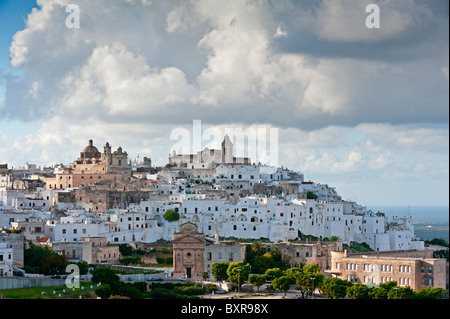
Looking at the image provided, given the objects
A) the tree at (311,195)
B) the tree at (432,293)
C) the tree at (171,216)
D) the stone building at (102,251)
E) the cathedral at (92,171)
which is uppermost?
the cathedral at (92,171)

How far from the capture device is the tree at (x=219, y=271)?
144 feet

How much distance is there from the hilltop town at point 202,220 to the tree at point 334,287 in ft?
9.90

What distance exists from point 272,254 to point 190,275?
14.0 ft

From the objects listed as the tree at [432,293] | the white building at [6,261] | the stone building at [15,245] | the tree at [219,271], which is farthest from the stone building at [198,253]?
the tree at [432,293]

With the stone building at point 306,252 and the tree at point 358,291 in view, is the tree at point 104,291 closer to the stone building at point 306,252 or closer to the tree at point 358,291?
the tree at point 358,291

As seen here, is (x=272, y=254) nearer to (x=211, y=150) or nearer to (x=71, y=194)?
(x=71, y=194)

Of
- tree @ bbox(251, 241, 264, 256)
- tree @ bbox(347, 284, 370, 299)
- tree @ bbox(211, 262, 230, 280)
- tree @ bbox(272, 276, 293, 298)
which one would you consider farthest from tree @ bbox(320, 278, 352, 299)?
tree @ bbox(251, 241, 264, 256)

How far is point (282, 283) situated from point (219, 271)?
3.49m

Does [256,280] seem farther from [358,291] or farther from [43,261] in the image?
[43,261]

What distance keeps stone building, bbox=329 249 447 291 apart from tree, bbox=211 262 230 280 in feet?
16.1

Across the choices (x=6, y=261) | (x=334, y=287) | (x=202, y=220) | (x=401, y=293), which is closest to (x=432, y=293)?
(x=401, y=293)

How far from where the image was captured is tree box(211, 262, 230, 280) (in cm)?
4375

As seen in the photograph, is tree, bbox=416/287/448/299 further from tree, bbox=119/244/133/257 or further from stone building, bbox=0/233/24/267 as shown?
stone building, bbox=0/233/24/267
